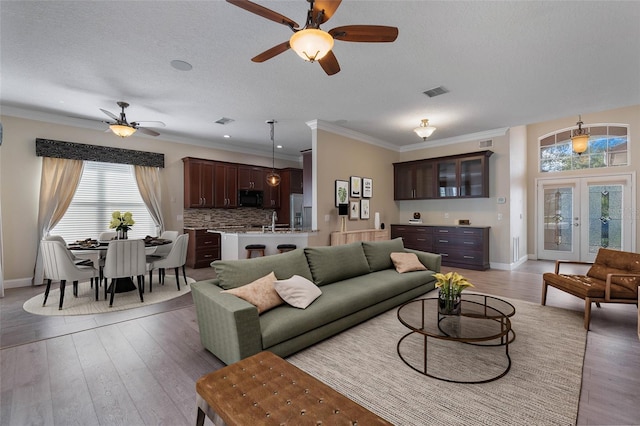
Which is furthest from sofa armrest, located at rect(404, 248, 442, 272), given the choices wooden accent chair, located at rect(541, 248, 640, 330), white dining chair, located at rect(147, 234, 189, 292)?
white dining chair, located at rect(147, 234, 189, 292)

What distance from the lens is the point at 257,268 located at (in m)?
2.90

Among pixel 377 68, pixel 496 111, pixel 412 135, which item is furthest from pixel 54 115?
pixel 496 111

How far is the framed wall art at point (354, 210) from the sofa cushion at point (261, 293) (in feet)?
12.5

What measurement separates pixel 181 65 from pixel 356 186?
4.16m

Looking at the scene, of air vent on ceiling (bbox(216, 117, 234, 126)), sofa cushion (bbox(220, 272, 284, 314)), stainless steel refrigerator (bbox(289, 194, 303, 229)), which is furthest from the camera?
stainless steel refrigerator (bbox(289, 194, 303, 229))

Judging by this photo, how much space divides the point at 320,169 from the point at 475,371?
4205 millimetres

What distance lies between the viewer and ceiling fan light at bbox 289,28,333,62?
1.95m

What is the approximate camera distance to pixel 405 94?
4.29m

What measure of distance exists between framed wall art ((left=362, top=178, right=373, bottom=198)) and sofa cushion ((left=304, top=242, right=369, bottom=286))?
2.92m

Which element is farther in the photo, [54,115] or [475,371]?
[54,115]

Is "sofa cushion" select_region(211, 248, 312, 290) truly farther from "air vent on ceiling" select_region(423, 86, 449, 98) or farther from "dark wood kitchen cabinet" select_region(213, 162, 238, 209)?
"dark wood kitchen cabinet" select_region(213, 162, 238, 209)

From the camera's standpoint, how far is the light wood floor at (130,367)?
1.86m

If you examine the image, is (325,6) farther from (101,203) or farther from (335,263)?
(101,203)

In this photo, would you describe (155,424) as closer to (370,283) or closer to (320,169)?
(370,283)
